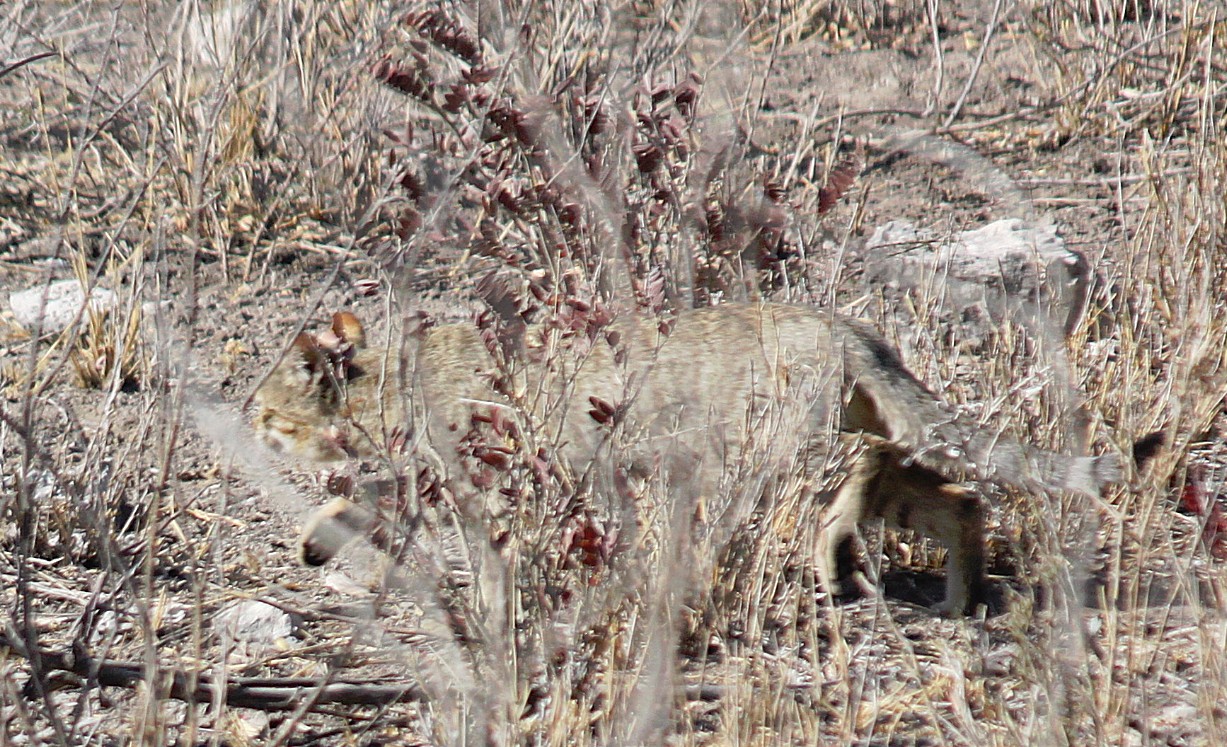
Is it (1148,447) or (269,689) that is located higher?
(1148,447)

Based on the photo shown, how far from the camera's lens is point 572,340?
3.97 meters

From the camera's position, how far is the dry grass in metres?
2.76

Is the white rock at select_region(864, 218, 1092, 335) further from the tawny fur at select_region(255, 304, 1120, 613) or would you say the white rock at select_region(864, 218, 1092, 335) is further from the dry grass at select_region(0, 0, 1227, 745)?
the tawny fur at select_region(255, 304, 1120, 613)

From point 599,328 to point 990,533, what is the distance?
57.2 inches

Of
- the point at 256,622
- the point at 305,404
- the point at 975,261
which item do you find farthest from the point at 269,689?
the point at 975,261

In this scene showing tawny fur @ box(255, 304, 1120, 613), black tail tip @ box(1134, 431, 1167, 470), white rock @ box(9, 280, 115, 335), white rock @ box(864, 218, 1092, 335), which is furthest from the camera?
white rock @ box(9, 280, 115, 335)

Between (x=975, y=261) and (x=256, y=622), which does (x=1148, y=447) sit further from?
(x=256, y=622)

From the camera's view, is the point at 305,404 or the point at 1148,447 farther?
the point at 305,404

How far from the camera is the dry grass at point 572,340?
2.76 metres

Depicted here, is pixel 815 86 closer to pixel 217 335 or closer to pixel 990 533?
pixel 217 335

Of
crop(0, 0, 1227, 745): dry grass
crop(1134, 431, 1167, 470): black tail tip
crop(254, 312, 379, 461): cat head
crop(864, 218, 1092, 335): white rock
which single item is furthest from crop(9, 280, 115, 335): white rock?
crop(1134, 431, 1167, 470): black tail tip

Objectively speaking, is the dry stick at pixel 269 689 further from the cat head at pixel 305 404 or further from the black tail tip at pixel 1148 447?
the black tail tip at pixel 1148 447

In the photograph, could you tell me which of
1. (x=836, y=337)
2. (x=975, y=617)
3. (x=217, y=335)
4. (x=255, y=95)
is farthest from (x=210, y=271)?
(x=975, y=617)

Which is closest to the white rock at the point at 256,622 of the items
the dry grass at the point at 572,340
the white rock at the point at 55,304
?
the dry grass at the point at 572,340
